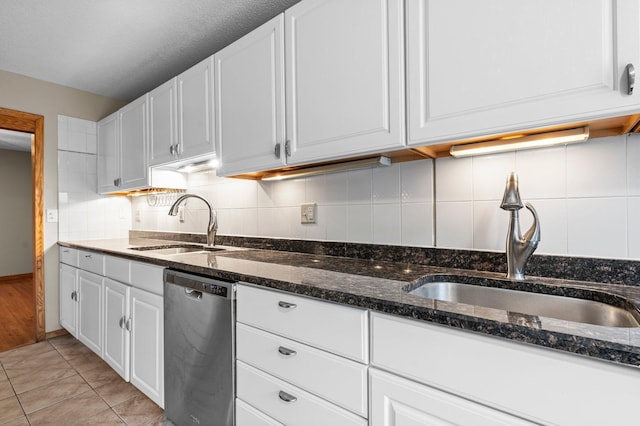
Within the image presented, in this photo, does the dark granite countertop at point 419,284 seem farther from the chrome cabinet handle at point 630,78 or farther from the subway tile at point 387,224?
the chrome cabinet handle at point 630,78

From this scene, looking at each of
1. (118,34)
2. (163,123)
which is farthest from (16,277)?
(118,34)

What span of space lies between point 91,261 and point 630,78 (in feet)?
9.84

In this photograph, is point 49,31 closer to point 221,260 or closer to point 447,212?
point 221,260

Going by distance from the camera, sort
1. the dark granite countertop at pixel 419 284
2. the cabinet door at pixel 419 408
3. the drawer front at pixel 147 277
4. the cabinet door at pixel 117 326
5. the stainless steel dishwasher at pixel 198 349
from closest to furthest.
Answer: the dark granite countertop at pixel 419 284 < the cabinet door at pixel 419 408 < the stainless steel dishwasher at pixel 198 349 < the drawer front at pixel 147 277 < the cabinet door at pixel 117 326

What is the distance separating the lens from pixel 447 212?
1.36 m

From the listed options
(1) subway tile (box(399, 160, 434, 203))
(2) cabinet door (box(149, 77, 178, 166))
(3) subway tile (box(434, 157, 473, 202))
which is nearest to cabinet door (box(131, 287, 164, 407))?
(2) cabinet door (box(149, 77, 178, 166))

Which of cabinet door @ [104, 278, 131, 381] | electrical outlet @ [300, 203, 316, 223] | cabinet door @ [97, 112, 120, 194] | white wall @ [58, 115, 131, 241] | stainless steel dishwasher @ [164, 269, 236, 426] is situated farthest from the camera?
white wall @ [58, 115, 131, 241]

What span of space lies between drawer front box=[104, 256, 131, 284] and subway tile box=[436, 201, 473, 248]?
176cm

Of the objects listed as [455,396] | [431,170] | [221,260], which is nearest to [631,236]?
[431,170]

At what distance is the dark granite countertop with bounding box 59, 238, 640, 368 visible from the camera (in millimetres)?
624

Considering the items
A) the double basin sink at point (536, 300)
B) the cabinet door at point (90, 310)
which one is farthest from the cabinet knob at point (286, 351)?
the cabinet door at point (90, 310)

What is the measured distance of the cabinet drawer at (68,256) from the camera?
2639mm

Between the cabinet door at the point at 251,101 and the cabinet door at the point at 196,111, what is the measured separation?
79 millimetres

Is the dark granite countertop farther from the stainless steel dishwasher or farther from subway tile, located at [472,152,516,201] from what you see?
subway tile, located at [472,152,516,201]
